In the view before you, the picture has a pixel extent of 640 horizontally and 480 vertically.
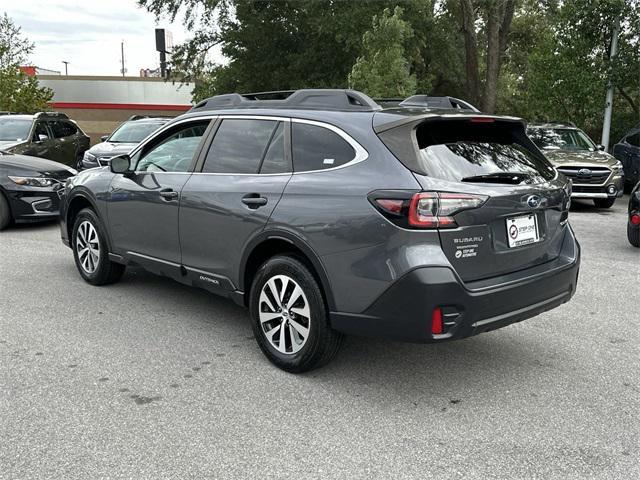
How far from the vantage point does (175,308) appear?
5.49 meters

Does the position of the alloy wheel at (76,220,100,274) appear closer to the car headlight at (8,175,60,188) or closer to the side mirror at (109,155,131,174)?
the side mirror at (109,155,131,174)

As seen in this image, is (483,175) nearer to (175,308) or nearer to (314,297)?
(314,297)

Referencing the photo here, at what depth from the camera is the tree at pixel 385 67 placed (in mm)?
16141

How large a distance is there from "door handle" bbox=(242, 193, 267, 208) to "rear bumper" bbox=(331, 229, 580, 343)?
0.91m

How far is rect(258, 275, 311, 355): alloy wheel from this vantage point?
395 cm

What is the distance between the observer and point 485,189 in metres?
3.60

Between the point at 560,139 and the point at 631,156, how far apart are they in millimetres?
1793

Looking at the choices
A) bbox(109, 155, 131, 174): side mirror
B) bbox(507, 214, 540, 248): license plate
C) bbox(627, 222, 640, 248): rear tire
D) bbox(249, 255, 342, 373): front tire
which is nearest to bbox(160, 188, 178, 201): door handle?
bbox(109, 155, 131, 174): side mirror

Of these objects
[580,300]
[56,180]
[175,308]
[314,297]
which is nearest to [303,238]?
[314,297]

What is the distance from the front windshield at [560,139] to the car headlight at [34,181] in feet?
29.2

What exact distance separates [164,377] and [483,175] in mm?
2304

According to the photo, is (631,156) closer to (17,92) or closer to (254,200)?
(254,200)

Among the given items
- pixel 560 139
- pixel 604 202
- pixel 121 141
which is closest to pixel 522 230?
pixel 604 202

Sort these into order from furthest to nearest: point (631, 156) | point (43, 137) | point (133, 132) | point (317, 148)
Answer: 1. point (43, 137)
2. point (631, 156)
3. point (133, 132)
4. point (317, 148)
